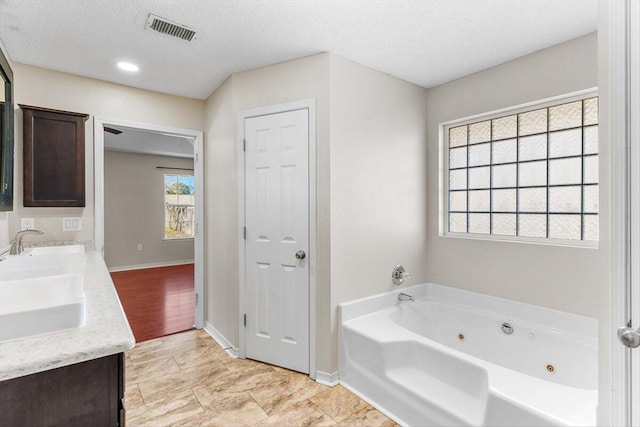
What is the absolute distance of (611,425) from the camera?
0.93 metres

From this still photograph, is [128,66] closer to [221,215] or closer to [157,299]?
[221,215]

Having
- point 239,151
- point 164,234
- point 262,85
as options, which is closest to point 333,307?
point 239,151

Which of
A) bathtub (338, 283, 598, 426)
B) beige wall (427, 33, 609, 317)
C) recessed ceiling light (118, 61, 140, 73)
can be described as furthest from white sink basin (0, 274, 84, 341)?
beige wall (427, 33, 609, 317)

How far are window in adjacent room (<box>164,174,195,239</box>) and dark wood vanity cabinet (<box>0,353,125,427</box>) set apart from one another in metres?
6.27

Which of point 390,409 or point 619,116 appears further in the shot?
point 390,409

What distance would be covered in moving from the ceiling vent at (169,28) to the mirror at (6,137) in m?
0.93

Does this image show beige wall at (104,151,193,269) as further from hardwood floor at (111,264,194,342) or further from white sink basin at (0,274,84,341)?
white sink basin at (0,274,84,341)

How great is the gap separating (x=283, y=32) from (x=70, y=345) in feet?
6.60

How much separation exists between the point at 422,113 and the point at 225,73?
71.5 inches

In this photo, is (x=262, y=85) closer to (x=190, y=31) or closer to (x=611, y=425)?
(x=190, y=31)

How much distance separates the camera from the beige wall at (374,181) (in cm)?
237

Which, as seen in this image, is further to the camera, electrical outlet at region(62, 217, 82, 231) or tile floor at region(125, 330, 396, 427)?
electrical outlet at region(62, 217, 82, 231)

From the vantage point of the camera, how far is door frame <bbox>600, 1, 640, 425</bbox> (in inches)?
34.8

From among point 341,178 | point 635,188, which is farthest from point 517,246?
point 635,188
